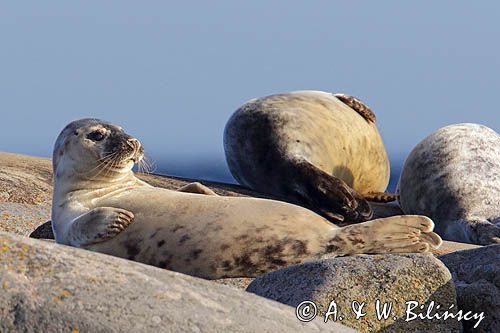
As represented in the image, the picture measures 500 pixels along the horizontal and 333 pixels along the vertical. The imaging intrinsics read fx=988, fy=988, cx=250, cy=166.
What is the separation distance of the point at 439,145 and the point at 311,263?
19.9ft

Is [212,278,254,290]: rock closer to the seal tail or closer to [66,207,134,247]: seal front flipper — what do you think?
the seal tail

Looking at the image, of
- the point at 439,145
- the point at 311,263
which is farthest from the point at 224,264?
the point at 439,145

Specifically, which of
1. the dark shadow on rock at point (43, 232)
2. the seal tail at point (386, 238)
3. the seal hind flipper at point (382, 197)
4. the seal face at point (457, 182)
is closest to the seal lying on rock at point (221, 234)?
the seal tail at point (386, 238)

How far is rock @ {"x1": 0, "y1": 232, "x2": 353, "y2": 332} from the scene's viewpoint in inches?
109

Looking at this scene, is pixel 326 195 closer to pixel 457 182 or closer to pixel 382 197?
pixel 457 182

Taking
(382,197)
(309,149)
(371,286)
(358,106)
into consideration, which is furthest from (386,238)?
(358,106)

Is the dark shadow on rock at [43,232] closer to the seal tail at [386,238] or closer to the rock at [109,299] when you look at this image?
the seal tail at [386,238]

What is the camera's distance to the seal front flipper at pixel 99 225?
537 cm

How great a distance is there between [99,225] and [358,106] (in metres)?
6.86

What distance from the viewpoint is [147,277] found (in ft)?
10.0

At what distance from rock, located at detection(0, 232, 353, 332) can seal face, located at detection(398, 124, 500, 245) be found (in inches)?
234

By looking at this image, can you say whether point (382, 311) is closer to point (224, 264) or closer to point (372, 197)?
point (224, 264)

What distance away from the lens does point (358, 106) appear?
11820 millimetres

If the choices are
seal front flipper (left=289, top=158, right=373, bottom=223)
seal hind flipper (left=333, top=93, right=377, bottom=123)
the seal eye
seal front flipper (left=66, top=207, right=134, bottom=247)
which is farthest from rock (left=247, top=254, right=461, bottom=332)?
seal hind flipper (left=333, top=93, right=377, bottom=123)
